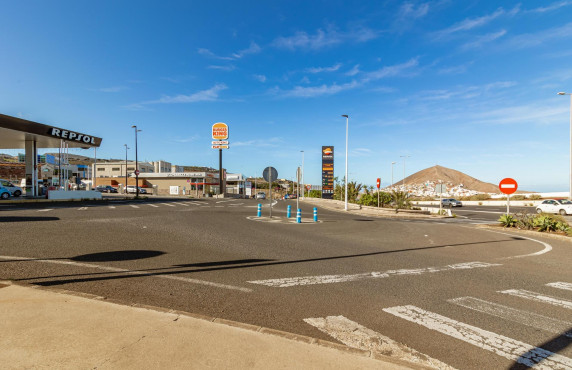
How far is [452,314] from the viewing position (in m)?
4.10

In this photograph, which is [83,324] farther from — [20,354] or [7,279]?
[7,279]

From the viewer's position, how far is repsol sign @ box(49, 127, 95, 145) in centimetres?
2824

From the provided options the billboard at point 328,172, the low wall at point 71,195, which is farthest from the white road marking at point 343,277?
the billboard at point 328,172

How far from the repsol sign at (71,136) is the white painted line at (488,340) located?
34.0 metres

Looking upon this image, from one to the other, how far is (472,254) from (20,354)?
9.78m

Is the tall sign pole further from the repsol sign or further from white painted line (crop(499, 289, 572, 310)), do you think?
white painted line (crop(499, 289, 572, 310))

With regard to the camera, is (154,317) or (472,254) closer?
(154,317)

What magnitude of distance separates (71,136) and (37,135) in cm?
261

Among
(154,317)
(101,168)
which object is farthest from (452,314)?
(101,168)

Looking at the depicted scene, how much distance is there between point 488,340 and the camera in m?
3.38

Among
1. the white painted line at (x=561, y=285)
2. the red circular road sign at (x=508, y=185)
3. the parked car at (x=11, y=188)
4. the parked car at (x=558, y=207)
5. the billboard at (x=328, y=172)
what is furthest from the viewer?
the billboard at (x=328, y=172)

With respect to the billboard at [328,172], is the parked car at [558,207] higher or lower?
lower

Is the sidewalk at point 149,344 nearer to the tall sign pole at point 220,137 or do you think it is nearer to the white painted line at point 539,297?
the white painted line at point 539,297

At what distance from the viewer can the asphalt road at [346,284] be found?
136 inches
